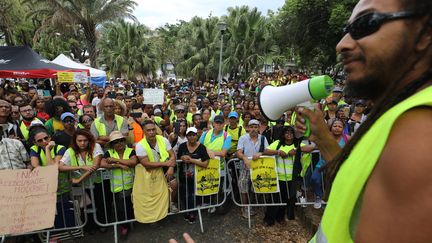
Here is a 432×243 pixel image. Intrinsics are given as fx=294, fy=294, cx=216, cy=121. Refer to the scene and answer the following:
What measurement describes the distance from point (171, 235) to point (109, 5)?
19895mm

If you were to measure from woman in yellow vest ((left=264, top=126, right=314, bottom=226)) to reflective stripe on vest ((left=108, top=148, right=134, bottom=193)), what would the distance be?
7.08 feet

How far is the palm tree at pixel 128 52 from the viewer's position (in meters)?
31.5

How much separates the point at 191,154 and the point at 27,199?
2298mm

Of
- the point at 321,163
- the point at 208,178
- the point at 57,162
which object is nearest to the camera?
the point at 57,162

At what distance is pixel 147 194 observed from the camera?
14.3 feet

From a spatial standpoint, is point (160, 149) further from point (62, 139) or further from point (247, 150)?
point (62, 139)

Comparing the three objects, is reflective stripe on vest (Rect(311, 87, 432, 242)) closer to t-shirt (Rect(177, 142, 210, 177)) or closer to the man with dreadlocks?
the man with dreadlocks

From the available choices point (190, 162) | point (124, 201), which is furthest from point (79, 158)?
point (190, 162)

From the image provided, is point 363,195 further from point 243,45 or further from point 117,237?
point 243,45

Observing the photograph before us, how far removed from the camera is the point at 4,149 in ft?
13.9

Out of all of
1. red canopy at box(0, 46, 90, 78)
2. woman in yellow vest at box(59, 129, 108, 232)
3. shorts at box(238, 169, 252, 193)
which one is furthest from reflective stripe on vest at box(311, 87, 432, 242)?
red canopy at box(0, 46, 90, 78)

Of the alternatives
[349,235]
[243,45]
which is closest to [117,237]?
[349,235]

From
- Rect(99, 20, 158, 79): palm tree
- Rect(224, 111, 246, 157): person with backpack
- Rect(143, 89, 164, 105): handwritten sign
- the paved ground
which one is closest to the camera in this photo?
the paved ground

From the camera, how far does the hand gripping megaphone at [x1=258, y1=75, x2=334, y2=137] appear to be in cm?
204
